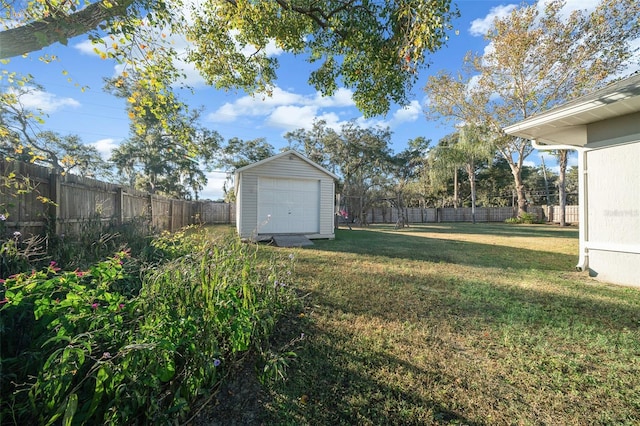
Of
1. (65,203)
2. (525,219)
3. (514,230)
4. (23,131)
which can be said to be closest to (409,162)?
(525,219)

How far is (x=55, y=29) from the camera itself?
2.38 m

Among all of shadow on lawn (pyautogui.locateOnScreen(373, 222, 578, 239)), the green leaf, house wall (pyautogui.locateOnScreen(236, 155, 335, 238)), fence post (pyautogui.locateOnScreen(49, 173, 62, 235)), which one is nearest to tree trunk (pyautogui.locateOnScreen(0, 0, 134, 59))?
fence post (pyautogui.locateOnScreen(49, 173, 62, 235))

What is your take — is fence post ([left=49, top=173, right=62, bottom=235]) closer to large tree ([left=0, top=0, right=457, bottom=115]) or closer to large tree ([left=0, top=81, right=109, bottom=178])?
large tree ([left=0, top=81, right=109, bottom=178])

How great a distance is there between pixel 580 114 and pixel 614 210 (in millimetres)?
1598

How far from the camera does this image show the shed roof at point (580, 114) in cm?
359

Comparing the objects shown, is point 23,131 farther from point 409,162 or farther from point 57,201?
point 409,162

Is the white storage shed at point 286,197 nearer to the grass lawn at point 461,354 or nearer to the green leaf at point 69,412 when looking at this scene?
the grass lawn at point 461,354

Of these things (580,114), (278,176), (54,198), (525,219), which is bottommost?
(525,219)

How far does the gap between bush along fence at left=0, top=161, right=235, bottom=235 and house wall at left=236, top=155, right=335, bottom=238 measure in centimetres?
293

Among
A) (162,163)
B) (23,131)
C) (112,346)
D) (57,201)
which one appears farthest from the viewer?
(162,163)

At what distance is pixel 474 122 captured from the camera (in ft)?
57.6

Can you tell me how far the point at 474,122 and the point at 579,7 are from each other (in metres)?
6.63

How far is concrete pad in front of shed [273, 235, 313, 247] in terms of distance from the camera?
814 cm

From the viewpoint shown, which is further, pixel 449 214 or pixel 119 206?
pixel 449 214
